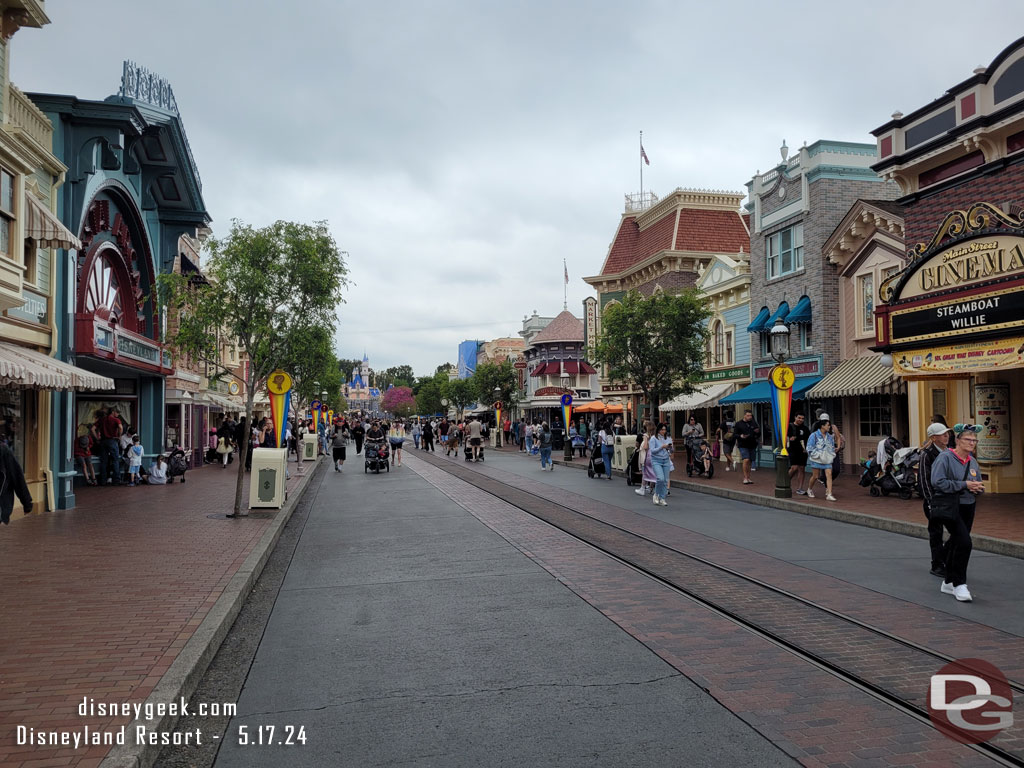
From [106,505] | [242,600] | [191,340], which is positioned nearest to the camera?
[242,600]

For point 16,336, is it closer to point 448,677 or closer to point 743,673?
point 448,677

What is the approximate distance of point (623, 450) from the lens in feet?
82.2

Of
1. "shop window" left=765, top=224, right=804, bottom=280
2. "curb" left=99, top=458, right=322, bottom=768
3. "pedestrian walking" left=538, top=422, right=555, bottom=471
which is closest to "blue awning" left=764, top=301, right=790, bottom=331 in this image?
"shop window" left=765, top=224, right=804, bottom=280

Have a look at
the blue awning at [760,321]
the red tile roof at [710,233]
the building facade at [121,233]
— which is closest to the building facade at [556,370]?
the red tile roof at [710,233]

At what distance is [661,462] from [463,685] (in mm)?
11969

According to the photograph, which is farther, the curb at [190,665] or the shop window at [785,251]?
the shop window at [785,251]

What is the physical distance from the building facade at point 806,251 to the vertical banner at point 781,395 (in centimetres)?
740

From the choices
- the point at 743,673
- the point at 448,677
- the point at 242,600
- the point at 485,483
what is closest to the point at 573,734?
the point at 448,677

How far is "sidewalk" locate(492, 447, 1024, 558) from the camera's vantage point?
11188mm

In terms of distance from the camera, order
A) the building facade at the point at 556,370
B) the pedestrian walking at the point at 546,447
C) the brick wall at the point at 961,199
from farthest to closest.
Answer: the building facade at the point at 556,370
the pedestrian walking at the point at 546,447
the brick wall at the point at 961,199

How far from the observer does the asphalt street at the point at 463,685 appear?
4.32m

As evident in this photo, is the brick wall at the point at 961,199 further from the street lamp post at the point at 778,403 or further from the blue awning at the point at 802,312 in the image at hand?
the blue awning at the point at 802,312

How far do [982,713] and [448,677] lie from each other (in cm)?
324

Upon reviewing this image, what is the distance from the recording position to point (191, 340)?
14.7 m
